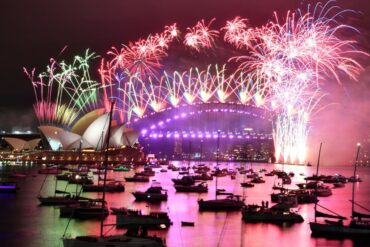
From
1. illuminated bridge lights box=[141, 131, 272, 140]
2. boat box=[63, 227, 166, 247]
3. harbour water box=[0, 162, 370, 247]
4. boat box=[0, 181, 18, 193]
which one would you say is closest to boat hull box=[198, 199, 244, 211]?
harbour water box=[0, 162, 370, 247]

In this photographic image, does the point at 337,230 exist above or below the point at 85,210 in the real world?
below

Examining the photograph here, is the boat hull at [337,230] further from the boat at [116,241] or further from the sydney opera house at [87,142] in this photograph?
the sydney opera house at [87,142]

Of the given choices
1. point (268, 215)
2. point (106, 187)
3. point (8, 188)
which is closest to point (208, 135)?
point (106, 187)

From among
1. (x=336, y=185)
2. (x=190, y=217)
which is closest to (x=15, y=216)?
(x=190, y=217)

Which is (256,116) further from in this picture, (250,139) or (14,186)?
(14,186)

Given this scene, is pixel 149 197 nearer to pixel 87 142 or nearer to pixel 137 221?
pixel 137 221

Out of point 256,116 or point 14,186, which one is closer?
point 14,186

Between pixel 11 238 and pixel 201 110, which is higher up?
pixel 201 110

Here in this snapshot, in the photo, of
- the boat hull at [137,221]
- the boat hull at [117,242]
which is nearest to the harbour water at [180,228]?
the boat hull at [137,221]
